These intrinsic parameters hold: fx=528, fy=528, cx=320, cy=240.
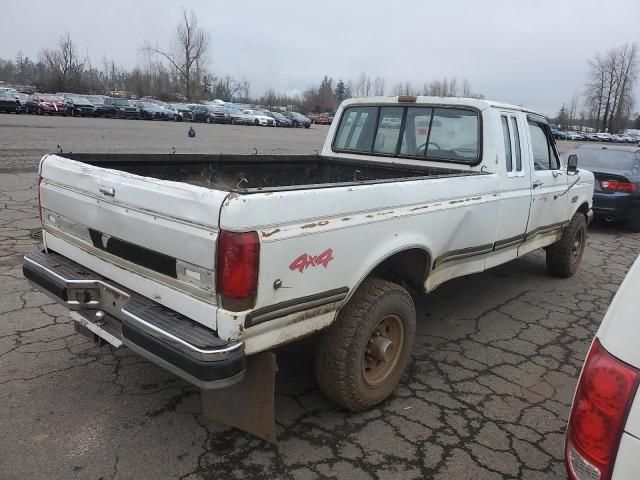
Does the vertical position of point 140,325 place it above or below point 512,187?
below

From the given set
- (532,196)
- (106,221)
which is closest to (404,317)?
(106,221)

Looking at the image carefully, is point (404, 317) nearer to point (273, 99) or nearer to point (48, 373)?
point (48, 373)

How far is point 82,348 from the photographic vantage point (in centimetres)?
391

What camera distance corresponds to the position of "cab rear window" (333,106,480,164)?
459 centimetres

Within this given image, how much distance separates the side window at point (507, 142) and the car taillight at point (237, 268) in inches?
116

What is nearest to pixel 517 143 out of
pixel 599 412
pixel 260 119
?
pixel 599 412

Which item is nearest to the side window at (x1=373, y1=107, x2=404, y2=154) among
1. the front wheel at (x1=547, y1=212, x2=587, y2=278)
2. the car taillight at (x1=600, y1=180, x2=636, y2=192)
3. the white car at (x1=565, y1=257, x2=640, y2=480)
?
the front wheel at (x1=547, y1=212, x2=587, y2=278)

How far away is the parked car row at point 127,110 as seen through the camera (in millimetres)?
38750

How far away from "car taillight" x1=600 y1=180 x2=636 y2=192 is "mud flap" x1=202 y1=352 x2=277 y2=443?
881 centimetres

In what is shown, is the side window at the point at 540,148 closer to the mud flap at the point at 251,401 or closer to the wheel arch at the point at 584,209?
the wheel arch at the point at 584,209

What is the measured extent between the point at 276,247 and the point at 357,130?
3.25 metres

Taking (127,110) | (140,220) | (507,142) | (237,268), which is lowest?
(237,268)

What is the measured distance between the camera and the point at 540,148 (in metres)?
5.32

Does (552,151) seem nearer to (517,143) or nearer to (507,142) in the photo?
(517,143)
